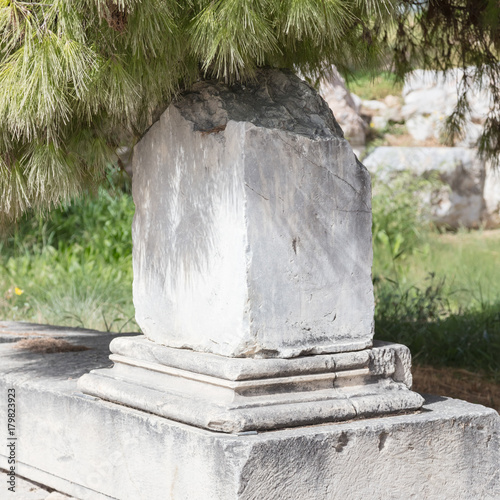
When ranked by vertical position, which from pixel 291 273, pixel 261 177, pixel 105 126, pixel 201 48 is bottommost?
pixel 291 273

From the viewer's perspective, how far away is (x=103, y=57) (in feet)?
6.37

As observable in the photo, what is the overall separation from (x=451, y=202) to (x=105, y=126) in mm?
7270

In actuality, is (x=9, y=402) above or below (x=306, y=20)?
below

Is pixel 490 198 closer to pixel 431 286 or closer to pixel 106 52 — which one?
pixel 431 286

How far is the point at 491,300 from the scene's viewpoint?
5625 millimetres

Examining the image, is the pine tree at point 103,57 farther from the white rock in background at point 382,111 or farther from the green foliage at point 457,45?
the white rock in background at point 382,111

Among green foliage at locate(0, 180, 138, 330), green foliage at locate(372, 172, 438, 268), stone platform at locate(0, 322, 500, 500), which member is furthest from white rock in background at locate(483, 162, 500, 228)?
stone platform at locate(0, 322, 500, 500)

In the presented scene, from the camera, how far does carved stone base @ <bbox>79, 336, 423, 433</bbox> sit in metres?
1.94

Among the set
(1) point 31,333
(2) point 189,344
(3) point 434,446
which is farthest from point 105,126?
(1) point 31,333

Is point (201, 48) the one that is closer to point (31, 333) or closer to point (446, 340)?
point (31, 333)

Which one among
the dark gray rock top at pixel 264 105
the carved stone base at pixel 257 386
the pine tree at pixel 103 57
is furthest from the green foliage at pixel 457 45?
the carved stone base at pixel 257 386

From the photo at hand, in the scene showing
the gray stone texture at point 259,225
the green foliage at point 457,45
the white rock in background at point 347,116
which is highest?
the white rock in background at point 347,116

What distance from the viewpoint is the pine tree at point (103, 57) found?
186 centimetres

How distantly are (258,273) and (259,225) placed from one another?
131 mm
